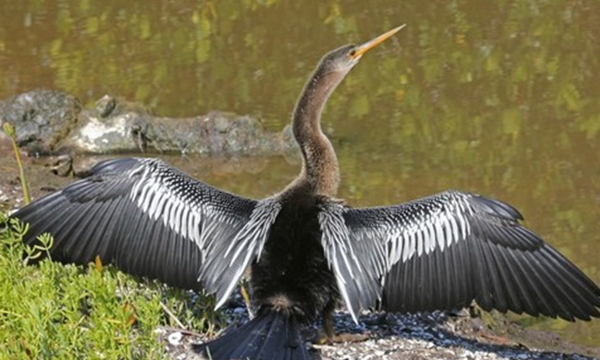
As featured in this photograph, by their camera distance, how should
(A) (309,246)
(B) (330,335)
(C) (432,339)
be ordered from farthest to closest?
(C) (432,339)
(B) (330,335)
(A) (309,246)

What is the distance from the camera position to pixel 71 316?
5133 millimetres

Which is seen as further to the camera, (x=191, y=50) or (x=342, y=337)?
(x=191, y=50)

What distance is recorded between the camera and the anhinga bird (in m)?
5.97

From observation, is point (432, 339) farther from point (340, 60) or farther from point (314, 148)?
point (340, 60)

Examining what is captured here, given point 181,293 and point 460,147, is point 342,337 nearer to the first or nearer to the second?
point 181,293

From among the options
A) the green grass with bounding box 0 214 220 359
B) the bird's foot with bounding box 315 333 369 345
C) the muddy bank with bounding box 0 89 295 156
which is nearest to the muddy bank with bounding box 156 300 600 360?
the bird's foot with bounding box 315 333 369 345

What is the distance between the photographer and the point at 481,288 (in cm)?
617

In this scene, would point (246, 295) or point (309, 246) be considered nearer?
point (309, 246)

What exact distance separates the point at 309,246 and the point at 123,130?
4185 mm

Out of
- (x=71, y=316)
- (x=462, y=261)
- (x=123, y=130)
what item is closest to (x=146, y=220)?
(x=71, y=316)

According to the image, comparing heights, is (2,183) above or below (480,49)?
below

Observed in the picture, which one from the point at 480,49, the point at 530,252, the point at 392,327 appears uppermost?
the point at 480,49

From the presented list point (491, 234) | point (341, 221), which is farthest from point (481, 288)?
point (341, 221)

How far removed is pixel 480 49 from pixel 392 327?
4964mm
